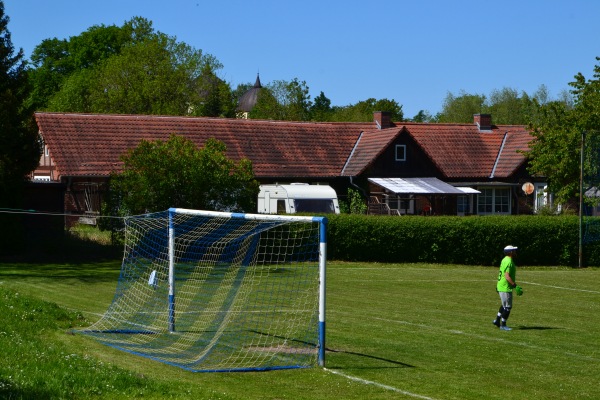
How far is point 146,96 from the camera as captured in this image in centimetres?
7562

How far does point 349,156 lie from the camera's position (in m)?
55.2

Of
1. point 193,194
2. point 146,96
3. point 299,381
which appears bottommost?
point 299,381

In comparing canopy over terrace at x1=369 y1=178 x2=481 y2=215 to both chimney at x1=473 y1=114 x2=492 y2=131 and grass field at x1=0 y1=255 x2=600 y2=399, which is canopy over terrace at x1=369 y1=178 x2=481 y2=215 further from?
grass field at x1=0 y1=255 x2=600 y2=399

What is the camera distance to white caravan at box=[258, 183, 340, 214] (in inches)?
1827

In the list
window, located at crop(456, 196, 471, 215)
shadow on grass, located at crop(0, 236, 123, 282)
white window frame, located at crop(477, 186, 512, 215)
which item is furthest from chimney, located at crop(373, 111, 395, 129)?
shadow on grass, located at crop(0, 236, 123, 282)

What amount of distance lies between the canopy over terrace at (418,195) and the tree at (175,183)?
671 inches

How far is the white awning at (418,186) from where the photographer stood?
172 feet

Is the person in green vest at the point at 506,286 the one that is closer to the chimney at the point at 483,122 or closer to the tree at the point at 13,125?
the tree at the point at 13,125

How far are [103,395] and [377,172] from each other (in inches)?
1726

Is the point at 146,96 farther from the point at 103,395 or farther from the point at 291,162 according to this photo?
the point at 103,395

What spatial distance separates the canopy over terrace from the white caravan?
512cm

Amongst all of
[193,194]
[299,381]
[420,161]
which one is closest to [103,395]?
[299,381]

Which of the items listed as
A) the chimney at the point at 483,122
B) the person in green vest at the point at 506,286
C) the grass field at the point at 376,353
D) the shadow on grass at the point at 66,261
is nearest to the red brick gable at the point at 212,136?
the chimney at the point at 483,122

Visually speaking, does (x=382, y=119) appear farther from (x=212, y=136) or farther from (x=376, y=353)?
(x=376, y=353)
